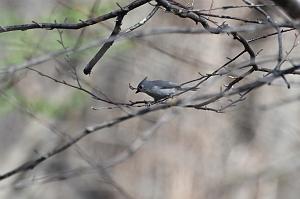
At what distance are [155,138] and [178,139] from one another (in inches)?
6.6

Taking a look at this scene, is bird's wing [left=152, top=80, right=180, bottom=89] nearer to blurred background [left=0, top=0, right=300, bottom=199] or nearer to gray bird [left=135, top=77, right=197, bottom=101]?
gray bird [left=135, top=77, right=197, bottom=101]

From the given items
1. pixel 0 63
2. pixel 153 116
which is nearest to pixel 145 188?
pixel 153 116

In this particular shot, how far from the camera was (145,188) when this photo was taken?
572 centimetres

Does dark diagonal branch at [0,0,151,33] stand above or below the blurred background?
below

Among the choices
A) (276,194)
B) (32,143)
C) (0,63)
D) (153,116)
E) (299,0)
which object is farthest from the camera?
(276,194)

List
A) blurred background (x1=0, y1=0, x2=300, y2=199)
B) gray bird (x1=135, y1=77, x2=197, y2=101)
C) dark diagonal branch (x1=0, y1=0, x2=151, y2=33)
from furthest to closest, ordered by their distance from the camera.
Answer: blurred background (x1=0, y1=0, x2=300, y2=199)
gray bird (x1=135, y1=77, x2=197, y2=101)
dark diagonal branch (x1=0, y1=0, x2=151, y2=33)

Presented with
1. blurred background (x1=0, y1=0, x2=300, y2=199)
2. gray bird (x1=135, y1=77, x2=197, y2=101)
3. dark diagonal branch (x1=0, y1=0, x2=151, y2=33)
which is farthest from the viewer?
blurred background (x1=0, y1=0, x2=300, y2=199)

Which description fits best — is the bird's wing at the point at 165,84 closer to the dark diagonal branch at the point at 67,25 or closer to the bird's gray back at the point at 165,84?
the bird's gray back at the point at 165,84

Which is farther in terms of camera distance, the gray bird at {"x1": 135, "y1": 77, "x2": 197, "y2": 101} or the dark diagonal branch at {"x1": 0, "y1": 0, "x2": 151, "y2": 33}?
the gray bird at {"x1": 135, "y1": 77, "x2": 197, "y2": 101}

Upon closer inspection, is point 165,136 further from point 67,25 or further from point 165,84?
point 67,25

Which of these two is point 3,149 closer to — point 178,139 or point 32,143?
point 32,143

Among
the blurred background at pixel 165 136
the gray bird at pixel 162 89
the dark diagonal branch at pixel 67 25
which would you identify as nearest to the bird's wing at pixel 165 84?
the gray bird at pixel 162 89

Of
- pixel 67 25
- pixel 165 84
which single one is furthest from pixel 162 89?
pixel 67 25

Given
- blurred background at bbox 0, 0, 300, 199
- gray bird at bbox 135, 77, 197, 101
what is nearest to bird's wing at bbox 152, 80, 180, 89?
gray bird at bbox 135, 77, 197, 101
